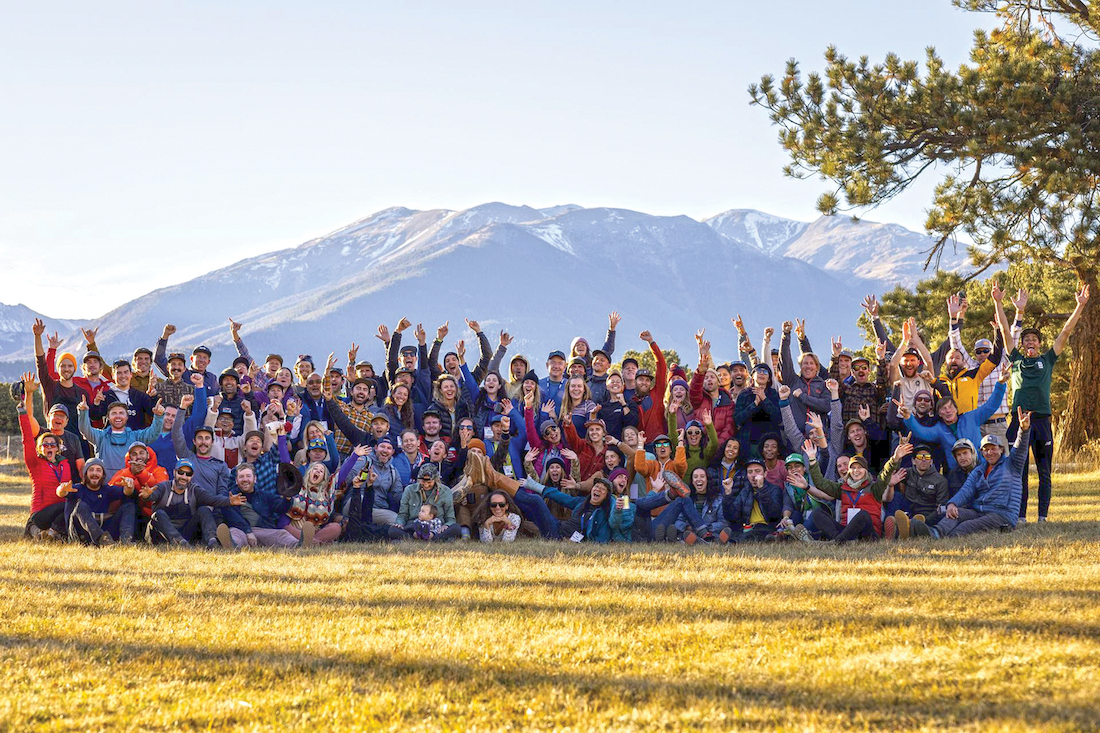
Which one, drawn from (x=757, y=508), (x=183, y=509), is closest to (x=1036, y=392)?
(x=757, y=508)

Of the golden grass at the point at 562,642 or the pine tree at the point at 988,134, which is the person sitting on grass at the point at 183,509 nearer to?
the golden grass at the point at 562,642

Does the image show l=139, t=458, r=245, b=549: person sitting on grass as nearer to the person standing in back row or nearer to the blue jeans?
the blue jeans

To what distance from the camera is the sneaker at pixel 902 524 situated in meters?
10.7

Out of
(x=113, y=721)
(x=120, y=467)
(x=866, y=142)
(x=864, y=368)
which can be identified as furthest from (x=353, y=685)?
(x=866, y=142)

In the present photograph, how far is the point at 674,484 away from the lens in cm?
1154

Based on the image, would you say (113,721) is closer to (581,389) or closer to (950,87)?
(581,389)

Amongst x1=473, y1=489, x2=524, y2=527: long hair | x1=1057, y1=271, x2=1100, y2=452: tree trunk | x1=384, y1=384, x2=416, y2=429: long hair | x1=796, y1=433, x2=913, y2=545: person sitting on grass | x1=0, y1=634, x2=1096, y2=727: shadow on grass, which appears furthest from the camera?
x1=1057, y1=271, x2=1100, y2=452: tree trunk

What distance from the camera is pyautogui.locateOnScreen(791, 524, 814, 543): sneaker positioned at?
1088 cm

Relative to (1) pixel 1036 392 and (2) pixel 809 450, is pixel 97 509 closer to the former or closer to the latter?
(2) pixel 809 450

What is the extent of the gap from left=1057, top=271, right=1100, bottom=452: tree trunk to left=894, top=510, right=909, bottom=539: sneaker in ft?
32.4

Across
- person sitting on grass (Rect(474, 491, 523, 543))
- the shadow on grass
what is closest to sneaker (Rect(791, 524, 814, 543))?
person sitting on grass (Rect(474, 491, 523, 543))

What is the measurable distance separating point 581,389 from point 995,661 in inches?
280

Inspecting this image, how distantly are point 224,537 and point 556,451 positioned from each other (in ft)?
12.2

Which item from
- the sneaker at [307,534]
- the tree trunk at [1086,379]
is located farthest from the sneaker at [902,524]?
the tree trunk at [1086,379]
